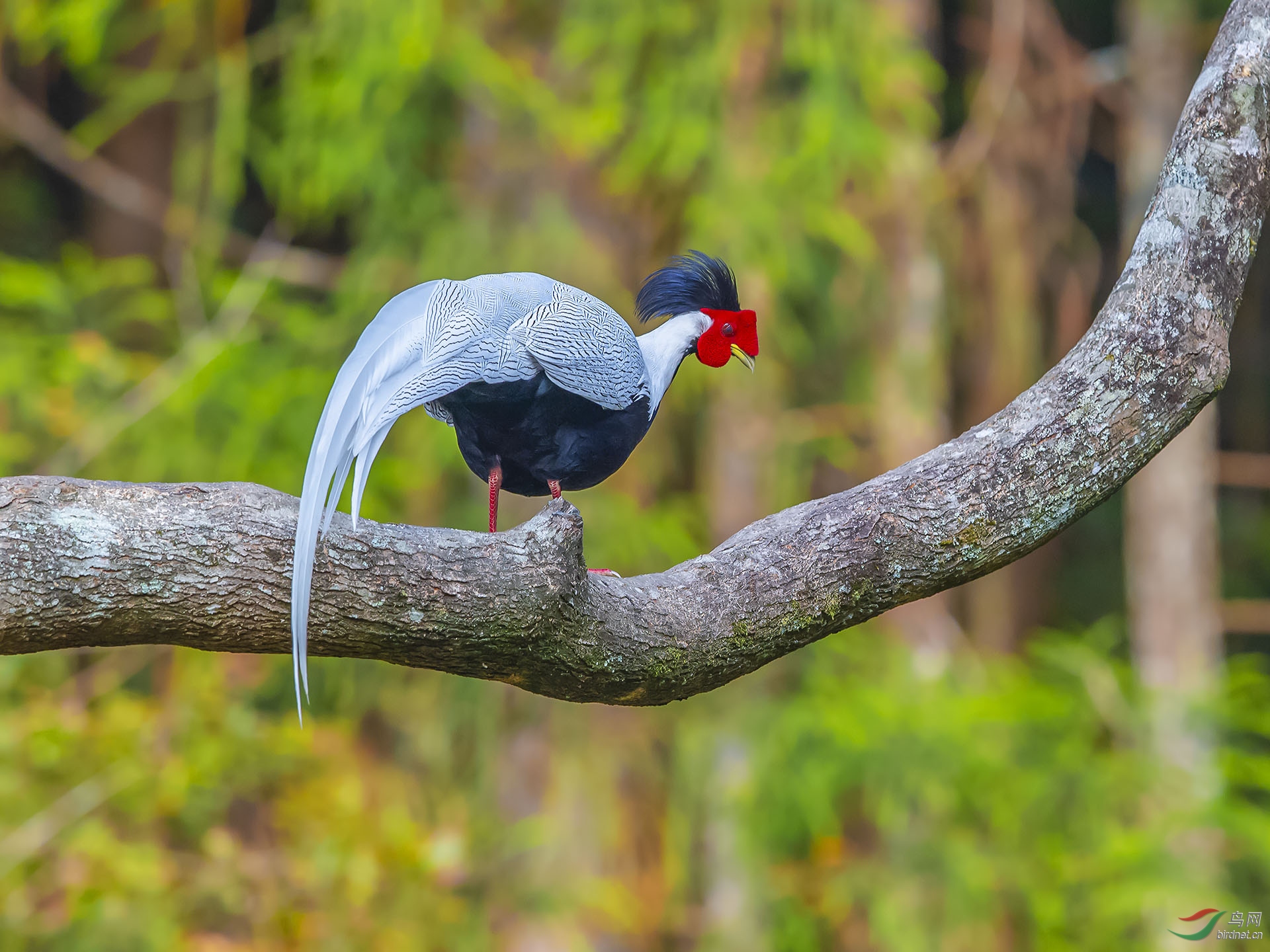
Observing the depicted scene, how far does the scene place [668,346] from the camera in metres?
2.06

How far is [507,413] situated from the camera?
185 centimetres

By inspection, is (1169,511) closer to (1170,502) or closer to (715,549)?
(1170,502)

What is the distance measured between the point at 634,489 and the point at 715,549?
284cm

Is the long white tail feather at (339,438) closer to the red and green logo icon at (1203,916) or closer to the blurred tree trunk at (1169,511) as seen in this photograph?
the red and green logo icon at (1203,916)

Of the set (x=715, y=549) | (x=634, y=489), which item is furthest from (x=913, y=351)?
(x=715, y=549)

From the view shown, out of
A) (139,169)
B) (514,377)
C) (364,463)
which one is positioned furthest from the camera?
(139,169)

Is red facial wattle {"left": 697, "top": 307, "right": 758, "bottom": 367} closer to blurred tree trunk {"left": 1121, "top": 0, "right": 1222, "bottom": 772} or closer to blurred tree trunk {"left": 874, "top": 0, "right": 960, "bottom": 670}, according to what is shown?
blurred tree trunk {"left": 874, "top": 0, "right": 960, "bottom": 670}

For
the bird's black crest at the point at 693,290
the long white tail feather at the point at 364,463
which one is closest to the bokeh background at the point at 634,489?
the bird's black crest at the point at 693,290

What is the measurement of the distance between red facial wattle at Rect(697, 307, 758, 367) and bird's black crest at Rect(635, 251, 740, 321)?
0.02m

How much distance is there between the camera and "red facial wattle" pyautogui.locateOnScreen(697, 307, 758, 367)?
6.82 ft

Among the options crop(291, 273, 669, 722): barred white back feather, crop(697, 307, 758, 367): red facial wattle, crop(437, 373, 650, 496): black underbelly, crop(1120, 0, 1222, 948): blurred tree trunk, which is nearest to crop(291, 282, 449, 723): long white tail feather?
crop(291, 273, 669, 722): barred white back feather

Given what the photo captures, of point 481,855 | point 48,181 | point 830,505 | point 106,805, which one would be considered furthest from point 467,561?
point 48,181

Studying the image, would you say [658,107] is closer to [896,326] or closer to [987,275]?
[896,326]

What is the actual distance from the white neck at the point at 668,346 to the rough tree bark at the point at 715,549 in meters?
0.29
